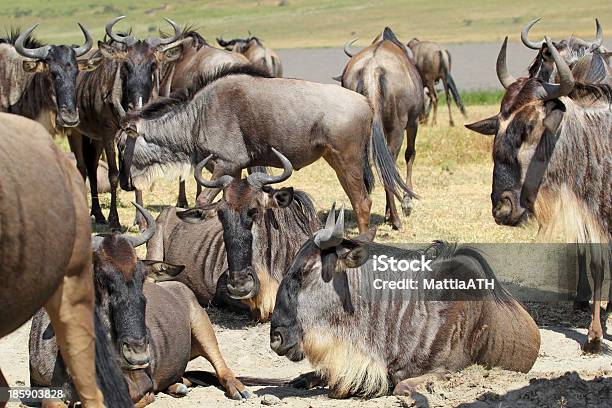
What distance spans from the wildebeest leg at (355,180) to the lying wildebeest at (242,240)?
5.56 ft

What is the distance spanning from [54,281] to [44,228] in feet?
0.74

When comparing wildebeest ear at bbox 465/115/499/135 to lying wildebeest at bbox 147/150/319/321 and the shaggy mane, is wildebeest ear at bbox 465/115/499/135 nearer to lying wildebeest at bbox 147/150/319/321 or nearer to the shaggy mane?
lying wildebeest at bbox 147/150/319/321

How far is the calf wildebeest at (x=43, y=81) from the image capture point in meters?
11.8

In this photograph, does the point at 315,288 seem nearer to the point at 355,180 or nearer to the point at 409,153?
the point at 355,180

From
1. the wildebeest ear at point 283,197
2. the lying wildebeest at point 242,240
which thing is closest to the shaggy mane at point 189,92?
the lying wildebeest at point 242,240

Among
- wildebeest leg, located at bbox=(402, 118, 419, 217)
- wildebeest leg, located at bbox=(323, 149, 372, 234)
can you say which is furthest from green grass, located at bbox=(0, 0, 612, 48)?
wildebeest leg, located at bbox=(323, 149, 372, 234)

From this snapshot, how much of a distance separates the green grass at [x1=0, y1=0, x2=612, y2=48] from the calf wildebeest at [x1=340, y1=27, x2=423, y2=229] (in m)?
46.7

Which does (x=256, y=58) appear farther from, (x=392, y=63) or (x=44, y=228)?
(x=44, y=228)

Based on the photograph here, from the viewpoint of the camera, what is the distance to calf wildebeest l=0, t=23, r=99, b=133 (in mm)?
11750

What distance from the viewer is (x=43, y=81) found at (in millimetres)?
12039

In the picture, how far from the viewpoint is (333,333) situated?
21.2ft

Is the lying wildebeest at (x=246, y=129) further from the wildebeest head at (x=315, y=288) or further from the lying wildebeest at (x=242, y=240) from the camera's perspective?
the wildebeest head at (x=315, y=288)

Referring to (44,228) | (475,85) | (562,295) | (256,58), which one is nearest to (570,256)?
(562,295)

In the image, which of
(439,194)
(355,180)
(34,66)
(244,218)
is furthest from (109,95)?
(244,218)
